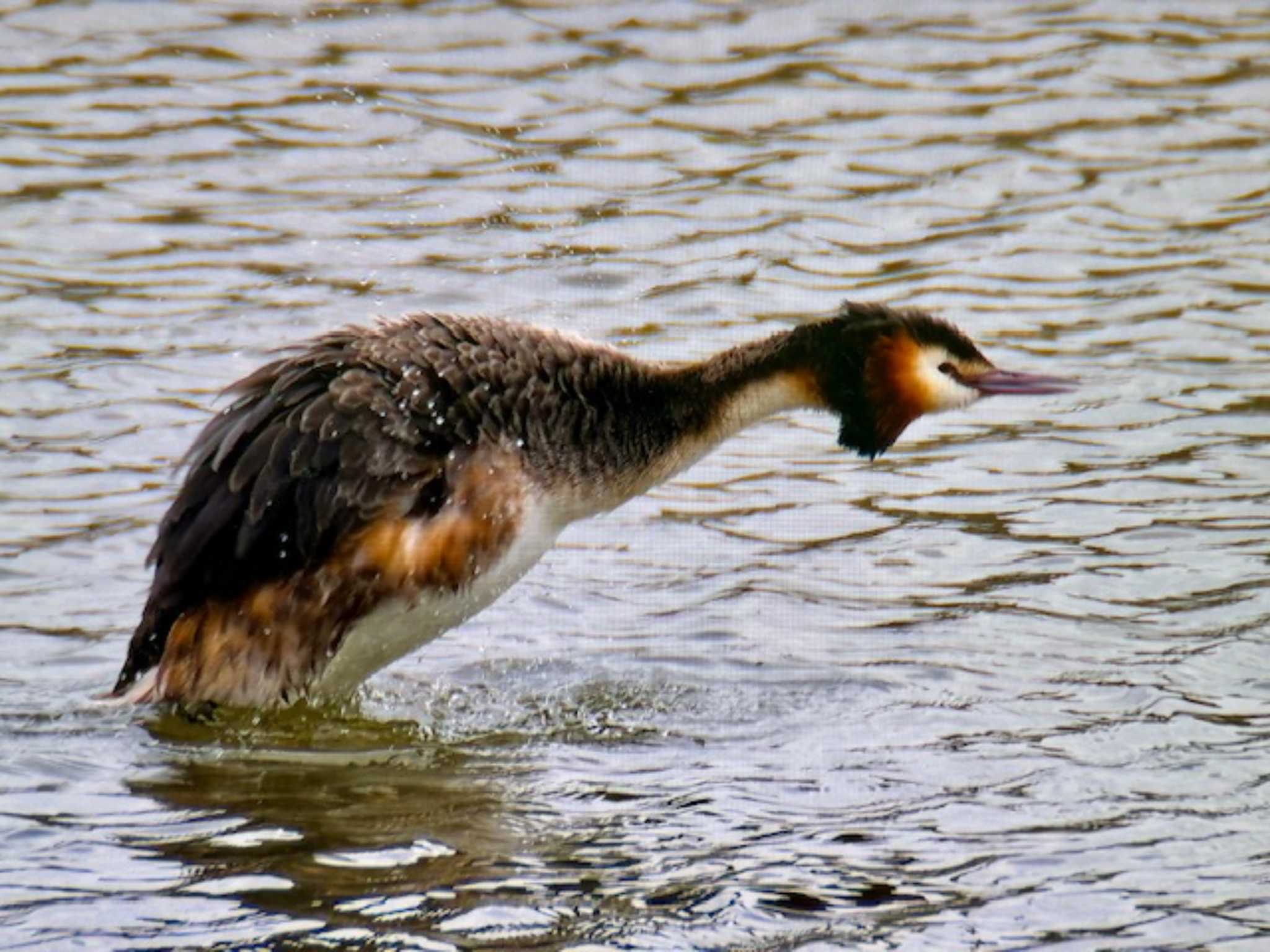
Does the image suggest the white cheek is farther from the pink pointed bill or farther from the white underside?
the white underside

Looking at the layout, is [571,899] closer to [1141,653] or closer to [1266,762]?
[1266,762]

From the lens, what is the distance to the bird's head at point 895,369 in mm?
6762

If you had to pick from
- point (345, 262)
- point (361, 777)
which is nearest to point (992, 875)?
point (361, 777)

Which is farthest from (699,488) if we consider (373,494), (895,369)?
(373,494)

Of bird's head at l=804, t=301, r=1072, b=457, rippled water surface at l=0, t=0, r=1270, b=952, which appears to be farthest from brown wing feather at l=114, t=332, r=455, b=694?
bird's head at l=804, t=301, r=1072, b=457

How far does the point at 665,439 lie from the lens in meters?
6.61

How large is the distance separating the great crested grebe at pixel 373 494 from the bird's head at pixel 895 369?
508mm

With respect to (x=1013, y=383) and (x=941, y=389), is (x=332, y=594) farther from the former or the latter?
(x=1013, y=383)

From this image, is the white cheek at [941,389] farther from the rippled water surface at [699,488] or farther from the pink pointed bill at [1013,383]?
the rippled water surface at [699,488]

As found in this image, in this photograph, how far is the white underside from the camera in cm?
620

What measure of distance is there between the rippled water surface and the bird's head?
70cm

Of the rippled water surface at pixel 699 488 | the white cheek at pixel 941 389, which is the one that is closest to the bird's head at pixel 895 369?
the white cheek at pixel 941 389

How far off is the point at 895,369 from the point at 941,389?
15 cm

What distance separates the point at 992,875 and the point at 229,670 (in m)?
2.19
